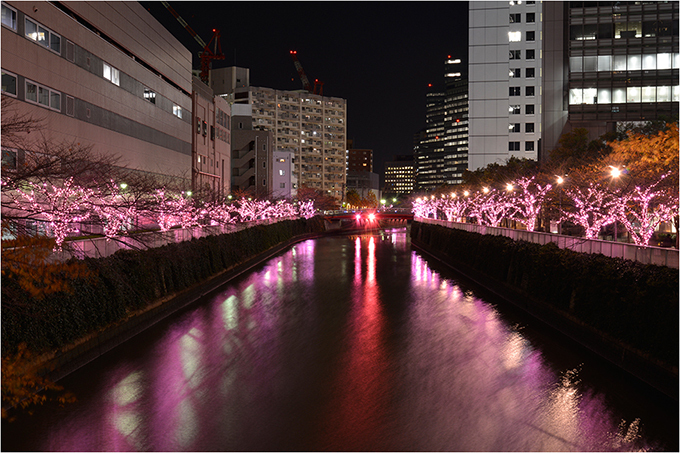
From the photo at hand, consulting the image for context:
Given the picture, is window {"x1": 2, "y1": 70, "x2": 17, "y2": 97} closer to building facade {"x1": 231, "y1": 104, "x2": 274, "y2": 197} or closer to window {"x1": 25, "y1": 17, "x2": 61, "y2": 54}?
window {"x1": 25, "y1": 17, "x2": 61, "y2": 54}

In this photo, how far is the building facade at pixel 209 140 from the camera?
201 feet

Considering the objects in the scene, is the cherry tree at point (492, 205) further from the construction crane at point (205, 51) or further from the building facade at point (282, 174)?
the construction crane at point (205, 51)

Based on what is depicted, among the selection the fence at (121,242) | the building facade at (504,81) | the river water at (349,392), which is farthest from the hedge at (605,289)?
the building facade at (504,81)

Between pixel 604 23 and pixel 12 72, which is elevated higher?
pixel 604 23

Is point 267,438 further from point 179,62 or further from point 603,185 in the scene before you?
point 179,62

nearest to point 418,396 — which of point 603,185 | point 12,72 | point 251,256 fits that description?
point 603,185

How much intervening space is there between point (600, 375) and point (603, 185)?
18.5 metres

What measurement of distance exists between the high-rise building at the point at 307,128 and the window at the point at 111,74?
337 feet

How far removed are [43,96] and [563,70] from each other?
186 ft

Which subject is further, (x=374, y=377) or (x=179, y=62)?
(x=179, y=62)

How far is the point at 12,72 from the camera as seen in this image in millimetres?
26953

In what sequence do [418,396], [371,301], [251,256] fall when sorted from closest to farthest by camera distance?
[418,396] < [371,301] < [251,256]

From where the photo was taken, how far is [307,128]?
152375mm

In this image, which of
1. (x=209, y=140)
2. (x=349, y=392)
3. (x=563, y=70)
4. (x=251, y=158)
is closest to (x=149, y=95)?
(x=209, y=140)
